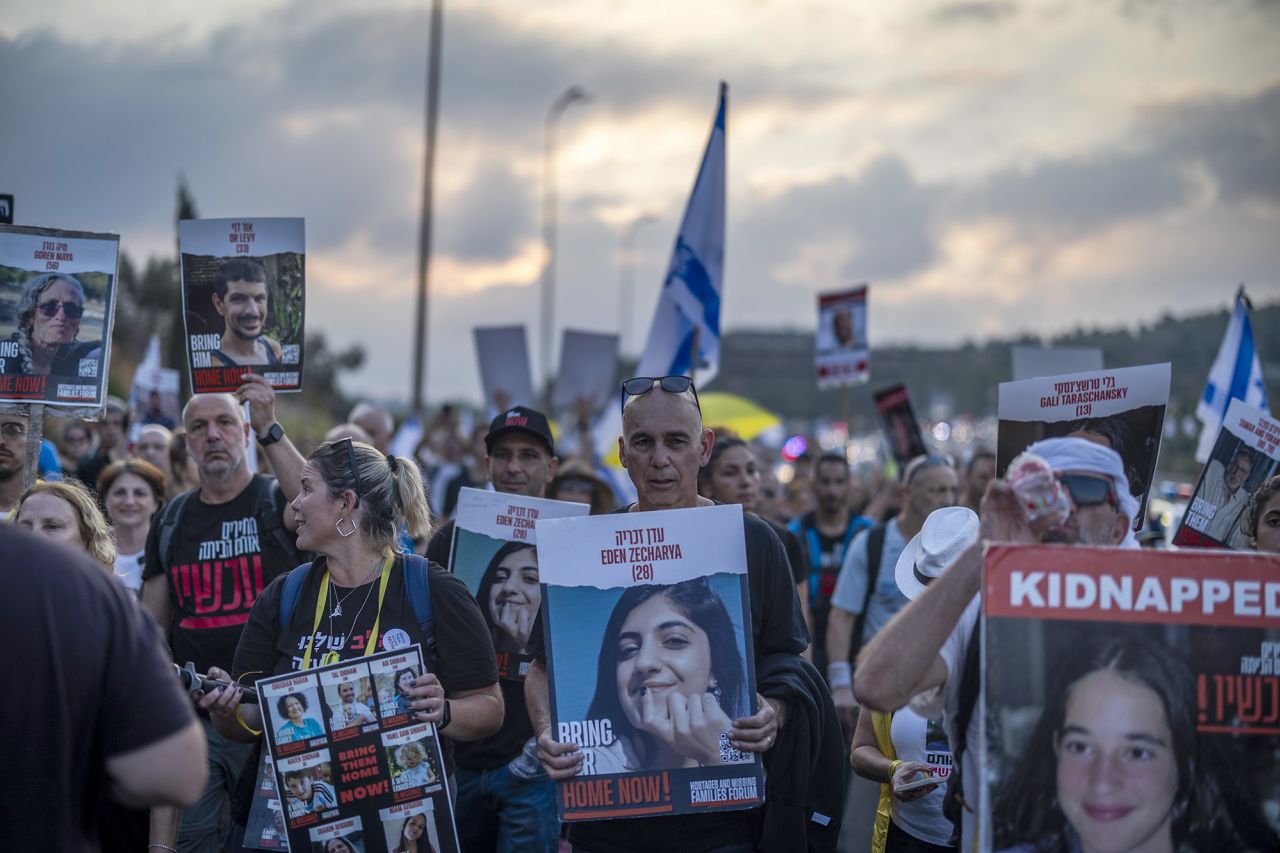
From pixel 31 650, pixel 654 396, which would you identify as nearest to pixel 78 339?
pixel 654 396

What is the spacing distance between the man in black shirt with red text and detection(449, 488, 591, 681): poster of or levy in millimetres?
1112

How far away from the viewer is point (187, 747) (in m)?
2.71

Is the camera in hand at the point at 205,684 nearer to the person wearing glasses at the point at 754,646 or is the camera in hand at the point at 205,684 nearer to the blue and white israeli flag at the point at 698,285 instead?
the person wearing glasses at the point at 754,646

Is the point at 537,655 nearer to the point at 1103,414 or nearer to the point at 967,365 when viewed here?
the point at 1103,414

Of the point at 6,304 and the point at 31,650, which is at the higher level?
the point at 6,304

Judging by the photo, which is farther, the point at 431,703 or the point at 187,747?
the point at 431,703

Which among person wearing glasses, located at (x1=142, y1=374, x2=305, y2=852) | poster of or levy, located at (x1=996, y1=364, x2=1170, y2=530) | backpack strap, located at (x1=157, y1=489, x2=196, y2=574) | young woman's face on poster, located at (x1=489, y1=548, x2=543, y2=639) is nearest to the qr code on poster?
poster of or levy, located at (x1=996, y1=364, x2=1170, y2=530)

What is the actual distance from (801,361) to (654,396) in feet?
164

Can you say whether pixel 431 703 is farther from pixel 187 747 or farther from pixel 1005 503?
pixel 1005 503

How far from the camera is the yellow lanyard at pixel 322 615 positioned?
4113 millimetres

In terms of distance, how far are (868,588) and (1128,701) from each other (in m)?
4.36

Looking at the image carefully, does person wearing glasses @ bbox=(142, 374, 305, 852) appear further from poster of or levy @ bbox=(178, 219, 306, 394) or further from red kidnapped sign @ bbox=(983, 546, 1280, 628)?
red kidnapped sign @ bbox=(983, 546, 1280, 628)

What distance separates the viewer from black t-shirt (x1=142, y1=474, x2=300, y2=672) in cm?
558

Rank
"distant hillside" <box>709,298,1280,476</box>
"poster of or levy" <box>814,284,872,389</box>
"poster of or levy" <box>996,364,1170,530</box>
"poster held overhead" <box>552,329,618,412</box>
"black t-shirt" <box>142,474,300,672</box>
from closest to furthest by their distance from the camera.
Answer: "poster of or levy" <box>996,364,1170,530</box> → "black t-shirt" <box>142,474,300,672</box> → "poster of or levy" <box>814,284,872,389</box> → "poster held overhead" <box>552,329,618,412</box> → "distant hillside" <box>709,298,1280,476</box>
